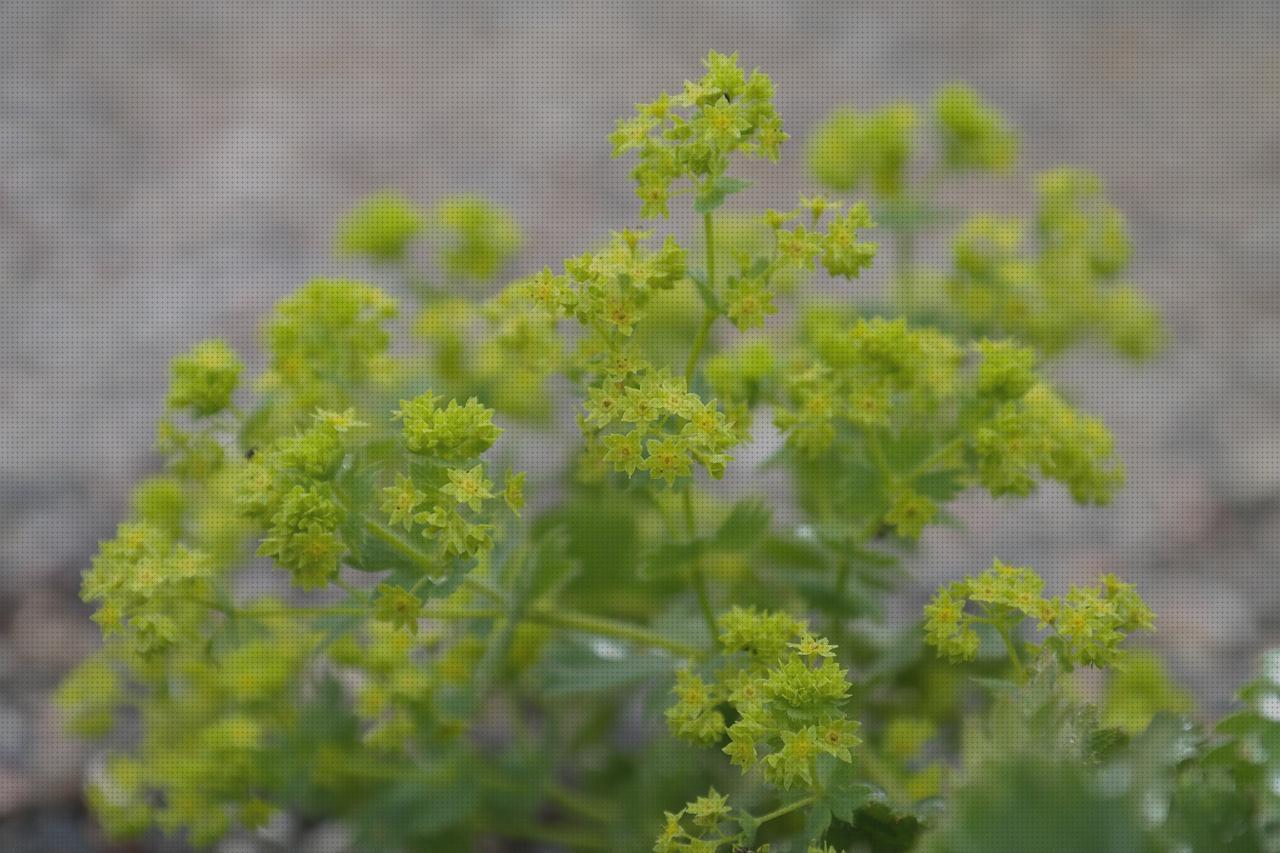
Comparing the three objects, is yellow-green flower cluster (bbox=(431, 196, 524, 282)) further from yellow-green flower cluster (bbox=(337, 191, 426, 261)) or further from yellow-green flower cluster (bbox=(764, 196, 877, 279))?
yellow-green flower cluster (bbox=(764, 196, 877, 279))

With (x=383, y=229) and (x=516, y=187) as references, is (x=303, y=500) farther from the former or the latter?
(x=516, y=187)

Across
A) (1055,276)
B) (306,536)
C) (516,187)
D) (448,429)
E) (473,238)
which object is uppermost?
(516,187)

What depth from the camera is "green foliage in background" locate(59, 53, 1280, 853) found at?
1312 millimetres

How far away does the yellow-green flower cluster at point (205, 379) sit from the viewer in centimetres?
150

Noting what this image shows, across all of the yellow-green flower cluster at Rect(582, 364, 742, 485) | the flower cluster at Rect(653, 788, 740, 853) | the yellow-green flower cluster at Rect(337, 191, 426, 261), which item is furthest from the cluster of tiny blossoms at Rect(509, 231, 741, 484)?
the yellow-green flower cluster at Rect(337, 191, 426, 261)

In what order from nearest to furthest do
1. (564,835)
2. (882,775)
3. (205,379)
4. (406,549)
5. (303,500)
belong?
(303,500)
(406,549)
(205,379)
(882,775)
(564,835)

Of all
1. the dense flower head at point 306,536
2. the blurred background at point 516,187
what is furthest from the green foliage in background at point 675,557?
the blurred background at point 516,187

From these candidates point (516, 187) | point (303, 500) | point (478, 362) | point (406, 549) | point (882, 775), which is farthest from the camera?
point (516, 187)

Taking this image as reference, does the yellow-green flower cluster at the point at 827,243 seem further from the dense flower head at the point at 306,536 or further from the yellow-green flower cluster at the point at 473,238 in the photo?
the yellow-green flower cluster at the point at 473,238

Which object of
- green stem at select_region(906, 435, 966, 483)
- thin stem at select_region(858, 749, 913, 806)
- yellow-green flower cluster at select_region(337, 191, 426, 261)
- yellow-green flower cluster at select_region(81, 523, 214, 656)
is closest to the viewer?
yellow-green flower cluster at select_region(81, 523, 214, 656)

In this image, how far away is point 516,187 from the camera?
12.6 ft

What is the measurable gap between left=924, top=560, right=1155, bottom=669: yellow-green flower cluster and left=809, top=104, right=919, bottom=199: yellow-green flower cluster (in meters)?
0.91

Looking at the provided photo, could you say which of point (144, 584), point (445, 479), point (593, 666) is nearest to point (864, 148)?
point (593, 666)

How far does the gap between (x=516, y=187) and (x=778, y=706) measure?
109 inches
